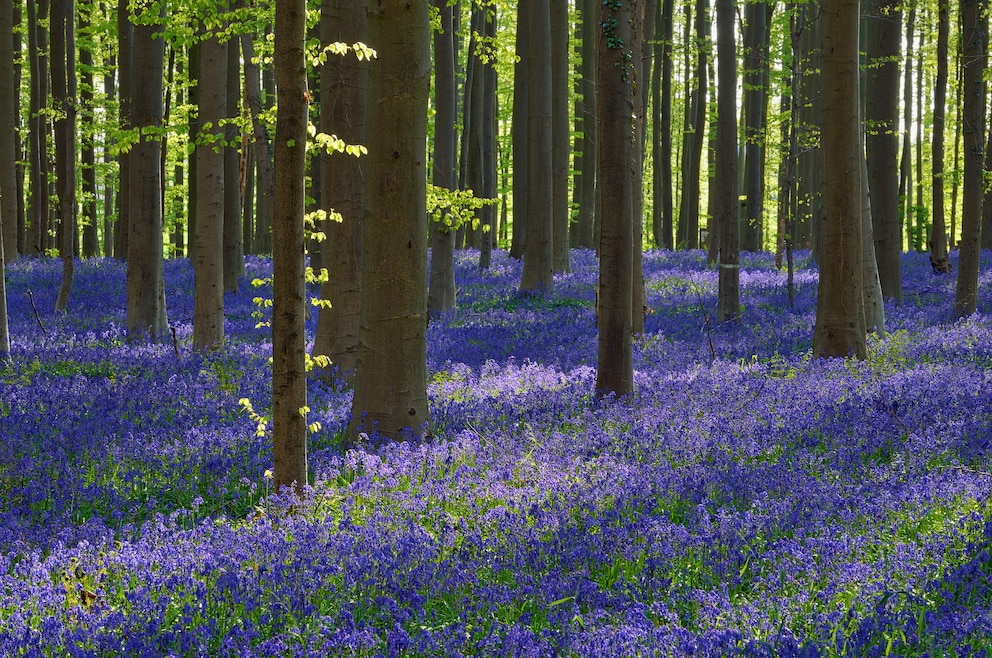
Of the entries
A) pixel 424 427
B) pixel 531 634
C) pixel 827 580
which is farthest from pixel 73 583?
pixel 827 580

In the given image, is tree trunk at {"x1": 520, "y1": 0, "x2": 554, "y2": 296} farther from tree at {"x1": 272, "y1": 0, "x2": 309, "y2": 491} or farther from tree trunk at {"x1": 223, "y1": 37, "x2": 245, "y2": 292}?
tree at {"x1": 272, "y1": 0, "x2": 309, "y2": 491}

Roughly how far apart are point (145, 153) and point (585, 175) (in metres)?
18.6

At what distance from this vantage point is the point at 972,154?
13.2m

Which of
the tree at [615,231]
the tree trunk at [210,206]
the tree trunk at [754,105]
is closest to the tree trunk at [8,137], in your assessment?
the tree trunk at [210,206]

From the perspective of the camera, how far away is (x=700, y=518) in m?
5.23

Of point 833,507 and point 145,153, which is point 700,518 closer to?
point 833,507

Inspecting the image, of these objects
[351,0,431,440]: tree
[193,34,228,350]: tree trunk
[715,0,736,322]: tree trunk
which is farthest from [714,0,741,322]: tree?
[351,0,431,440]: tree

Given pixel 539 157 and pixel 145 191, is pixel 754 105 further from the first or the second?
pixel 145 191

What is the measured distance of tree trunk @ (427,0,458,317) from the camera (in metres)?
15.4

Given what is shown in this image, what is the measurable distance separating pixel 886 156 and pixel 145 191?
12783mm

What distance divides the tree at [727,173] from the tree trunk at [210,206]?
775cm

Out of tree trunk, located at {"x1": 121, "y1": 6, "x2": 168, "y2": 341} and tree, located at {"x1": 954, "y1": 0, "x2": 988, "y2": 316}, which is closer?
tree trunk, located at {"x1": 121, "y1": 6, "x2": 168, "y2": 341}

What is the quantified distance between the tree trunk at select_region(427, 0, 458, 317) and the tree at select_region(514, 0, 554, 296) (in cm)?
194

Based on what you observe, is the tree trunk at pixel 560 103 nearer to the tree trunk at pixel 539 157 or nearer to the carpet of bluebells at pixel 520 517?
the tree trunk at pixel 539 157
